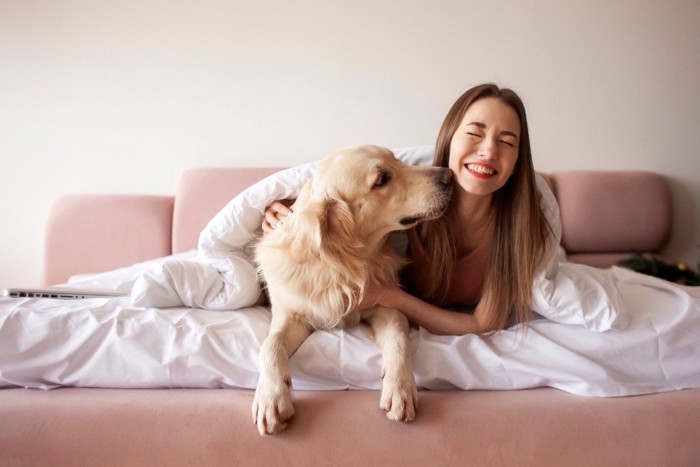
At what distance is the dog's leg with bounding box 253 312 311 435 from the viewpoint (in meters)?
0.95

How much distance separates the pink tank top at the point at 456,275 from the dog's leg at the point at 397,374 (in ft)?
1.06

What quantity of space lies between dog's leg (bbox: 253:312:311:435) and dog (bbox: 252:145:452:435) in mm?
98

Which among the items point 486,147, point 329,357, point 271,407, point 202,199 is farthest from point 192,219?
point 486,147

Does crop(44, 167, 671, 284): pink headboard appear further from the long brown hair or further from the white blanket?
the long brown hair

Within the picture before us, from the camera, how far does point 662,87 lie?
2.54 meters

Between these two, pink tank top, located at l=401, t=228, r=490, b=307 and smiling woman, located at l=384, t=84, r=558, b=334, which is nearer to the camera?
smiling woman, located at l=384, t=84, r=558, b=334

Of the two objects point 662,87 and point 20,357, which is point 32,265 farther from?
point 662,87

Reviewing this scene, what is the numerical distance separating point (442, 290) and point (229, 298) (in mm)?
775

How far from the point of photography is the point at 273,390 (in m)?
0.96

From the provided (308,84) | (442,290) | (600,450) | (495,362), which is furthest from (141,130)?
(600,450)

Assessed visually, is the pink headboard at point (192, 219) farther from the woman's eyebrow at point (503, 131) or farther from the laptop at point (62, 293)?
the woman's eyebrow at point (503, 131)

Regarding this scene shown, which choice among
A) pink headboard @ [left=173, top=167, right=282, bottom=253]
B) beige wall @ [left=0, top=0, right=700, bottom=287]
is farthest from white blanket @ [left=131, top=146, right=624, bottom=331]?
beige wall @ [left=0, top=0, right=700, bottom=287]

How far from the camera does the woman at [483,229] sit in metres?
1.26

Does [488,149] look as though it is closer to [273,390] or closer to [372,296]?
[372,296]
